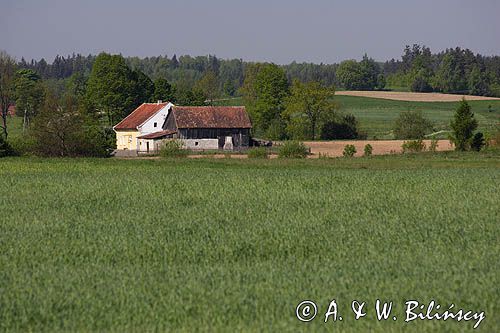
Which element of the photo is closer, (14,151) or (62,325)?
(62,325)

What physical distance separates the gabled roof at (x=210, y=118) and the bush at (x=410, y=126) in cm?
1980

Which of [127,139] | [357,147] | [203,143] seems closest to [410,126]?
[357,147]

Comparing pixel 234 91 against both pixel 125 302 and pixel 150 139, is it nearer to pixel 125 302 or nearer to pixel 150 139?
pixel 150 139

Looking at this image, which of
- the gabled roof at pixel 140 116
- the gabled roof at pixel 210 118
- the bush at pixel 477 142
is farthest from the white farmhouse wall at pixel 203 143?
the bush at pixel 477 142

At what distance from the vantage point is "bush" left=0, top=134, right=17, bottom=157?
57969 millimetres

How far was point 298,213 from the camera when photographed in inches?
898

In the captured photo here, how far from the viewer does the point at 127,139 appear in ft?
294

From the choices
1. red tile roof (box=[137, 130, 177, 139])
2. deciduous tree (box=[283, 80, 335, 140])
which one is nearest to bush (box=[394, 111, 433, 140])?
deciduous tree (box=[283, 80, 335, 140])

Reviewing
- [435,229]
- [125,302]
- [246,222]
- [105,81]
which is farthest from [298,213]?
[105,81]

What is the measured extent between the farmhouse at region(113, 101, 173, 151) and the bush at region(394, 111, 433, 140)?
25.4 metres

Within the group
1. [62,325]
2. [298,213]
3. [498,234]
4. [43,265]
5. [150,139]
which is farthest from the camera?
[150,139]

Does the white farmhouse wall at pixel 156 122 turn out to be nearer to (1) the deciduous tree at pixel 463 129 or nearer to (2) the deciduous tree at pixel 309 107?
(2) the deciduous tree at pixel 309 107

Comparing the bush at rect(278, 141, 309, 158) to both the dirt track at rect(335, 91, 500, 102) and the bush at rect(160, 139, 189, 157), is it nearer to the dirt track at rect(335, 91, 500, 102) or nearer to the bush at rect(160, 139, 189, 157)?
the bush at rect(160, 139, 189, 157)

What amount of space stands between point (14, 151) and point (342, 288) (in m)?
49.7
